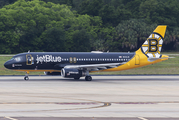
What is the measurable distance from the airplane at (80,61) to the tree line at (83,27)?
141 ft

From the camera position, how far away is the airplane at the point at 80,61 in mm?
50000

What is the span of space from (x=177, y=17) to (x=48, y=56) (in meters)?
83.5

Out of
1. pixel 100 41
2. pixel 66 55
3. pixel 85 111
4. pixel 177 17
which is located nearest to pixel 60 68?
pixel 66 55

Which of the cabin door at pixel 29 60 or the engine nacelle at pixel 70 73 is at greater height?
the cabin door at pixel 29 60

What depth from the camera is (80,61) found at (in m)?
52.6

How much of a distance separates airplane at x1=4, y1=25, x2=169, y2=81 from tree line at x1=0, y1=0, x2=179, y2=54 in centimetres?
4284

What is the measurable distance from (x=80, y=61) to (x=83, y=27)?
56.1 meters

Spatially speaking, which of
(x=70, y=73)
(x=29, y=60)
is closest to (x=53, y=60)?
(x=29, y=60)

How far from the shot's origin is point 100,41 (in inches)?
4134

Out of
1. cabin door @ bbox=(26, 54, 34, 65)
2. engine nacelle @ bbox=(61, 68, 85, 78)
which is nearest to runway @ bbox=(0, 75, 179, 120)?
engine nacelle @ bbox=(61, 68, 85, 78)

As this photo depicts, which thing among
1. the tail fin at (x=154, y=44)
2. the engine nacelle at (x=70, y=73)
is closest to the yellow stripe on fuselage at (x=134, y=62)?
the tail fin at (x=154, y=44)

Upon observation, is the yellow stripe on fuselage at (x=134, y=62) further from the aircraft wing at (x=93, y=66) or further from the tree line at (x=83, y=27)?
the tree line at (x=83, y=27)

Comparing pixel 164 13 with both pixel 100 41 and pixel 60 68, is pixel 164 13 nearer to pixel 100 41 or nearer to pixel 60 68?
pixel 100 41

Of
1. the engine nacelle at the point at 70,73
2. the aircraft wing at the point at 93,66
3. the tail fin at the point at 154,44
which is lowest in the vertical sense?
the engine nacelle at the point at 70,73
